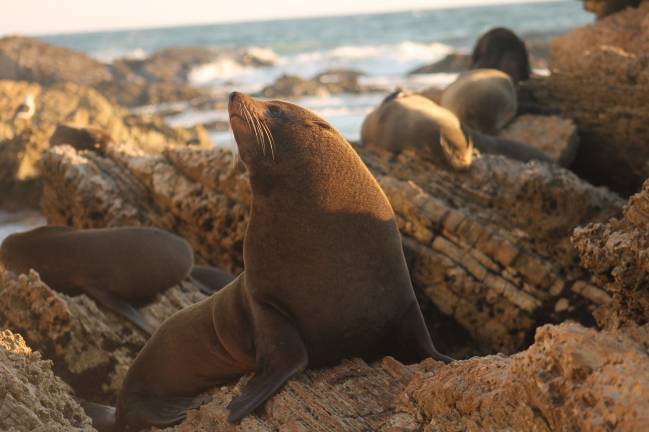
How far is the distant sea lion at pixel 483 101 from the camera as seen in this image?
33.8 ft

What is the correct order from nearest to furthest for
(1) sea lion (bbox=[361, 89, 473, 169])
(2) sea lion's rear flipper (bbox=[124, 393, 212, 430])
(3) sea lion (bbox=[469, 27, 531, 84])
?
(2) sea lion's rear flipper (bbox=[124, 393, 212, 430]) → (1) sea lion (bbox=[361, 89, 473, 169]) → (3) sea lion (bbox=[469, 27, 531, 84])

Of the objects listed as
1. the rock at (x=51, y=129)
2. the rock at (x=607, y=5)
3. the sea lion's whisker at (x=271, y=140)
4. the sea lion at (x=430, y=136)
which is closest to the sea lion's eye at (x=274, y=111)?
the sea lion's whisker at (x=271, y=140)

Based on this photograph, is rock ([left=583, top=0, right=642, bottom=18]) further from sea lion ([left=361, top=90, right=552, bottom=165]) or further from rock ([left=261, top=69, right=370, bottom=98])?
rock ([left=261, top=69, right=370, bottom=98])

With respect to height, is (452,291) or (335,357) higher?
(335,357)

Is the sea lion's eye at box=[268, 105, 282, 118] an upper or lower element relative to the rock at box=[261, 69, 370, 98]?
upper

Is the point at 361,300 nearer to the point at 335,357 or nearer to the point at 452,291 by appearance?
the point at 335,357

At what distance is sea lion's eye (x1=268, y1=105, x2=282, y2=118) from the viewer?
14.2 feet

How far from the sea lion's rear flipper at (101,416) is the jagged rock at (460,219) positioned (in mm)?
2749

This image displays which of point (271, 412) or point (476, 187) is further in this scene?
point (476, 187)

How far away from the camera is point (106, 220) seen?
8.49 meters

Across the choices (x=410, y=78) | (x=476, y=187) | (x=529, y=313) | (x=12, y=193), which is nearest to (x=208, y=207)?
(x=476, y=187)

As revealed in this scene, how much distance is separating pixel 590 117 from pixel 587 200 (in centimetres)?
319

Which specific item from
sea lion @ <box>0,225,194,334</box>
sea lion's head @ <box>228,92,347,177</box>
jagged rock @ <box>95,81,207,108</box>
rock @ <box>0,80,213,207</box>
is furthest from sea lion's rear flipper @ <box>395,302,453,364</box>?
jagged rock @ <box>95,81,207,108</box>

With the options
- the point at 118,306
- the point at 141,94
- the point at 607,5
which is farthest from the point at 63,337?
the point at 141,94
